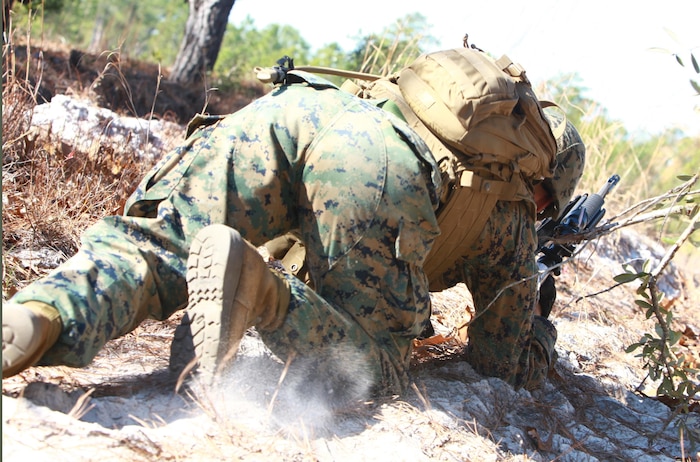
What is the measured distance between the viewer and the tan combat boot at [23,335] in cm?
168

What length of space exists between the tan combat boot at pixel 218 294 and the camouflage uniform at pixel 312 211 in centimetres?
19

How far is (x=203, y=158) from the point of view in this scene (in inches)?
92.0

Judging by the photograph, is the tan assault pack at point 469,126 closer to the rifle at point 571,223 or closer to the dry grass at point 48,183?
the rifle at point 571,223

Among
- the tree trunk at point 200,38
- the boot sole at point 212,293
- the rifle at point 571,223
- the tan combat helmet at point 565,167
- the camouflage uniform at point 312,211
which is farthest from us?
the tree trunk at point 200,38

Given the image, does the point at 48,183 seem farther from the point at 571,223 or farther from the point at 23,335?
the point at 571,223

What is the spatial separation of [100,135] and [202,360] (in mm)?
2382

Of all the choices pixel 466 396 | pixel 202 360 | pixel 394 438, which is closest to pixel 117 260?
pixel 202 360

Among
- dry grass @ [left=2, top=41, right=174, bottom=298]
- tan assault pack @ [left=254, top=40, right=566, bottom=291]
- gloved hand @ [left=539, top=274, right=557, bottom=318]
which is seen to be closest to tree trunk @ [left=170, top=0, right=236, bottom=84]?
dry grass @ [left=2, top=41, right=174, bottom=298]

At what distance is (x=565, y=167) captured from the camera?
3223mm

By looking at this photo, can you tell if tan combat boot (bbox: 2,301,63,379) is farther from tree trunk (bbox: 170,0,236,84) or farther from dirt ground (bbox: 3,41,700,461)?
tree trunk (bbox: 170,0,236,84)

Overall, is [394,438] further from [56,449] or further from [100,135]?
[100,135]

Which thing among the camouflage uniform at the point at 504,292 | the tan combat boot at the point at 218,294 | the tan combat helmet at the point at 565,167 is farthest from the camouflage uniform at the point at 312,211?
the tan combat helmet at the point at 565,167

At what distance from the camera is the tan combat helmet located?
320 cm

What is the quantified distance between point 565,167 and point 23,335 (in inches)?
89.8
